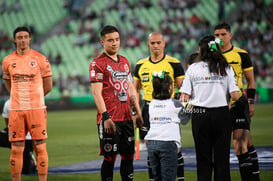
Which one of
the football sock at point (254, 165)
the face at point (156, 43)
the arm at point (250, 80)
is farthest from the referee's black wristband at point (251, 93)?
the face at point (156, 43)

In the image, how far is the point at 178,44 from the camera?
33.0 m

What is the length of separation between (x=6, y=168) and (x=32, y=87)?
3754mm

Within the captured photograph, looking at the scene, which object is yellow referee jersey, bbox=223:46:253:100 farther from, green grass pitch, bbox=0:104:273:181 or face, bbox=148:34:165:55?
green grass pitch, bbox=0:104:273:181

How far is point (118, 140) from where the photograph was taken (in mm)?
6949

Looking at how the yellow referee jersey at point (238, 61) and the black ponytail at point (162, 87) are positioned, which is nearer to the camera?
the black ponytail at point (162, 87)

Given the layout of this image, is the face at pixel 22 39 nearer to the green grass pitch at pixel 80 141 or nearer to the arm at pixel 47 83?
the arm at pixel 47 83

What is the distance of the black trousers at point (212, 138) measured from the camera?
6.43 meters

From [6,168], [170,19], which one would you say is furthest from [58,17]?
[6,168]

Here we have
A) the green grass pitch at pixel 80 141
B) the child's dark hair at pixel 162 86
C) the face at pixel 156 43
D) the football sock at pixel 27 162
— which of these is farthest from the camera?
the football sock at pixel 27 162

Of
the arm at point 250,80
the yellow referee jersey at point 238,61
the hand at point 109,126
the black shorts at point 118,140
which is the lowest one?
the black shorts at point 118,140

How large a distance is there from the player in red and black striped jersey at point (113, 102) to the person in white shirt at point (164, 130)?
683mm

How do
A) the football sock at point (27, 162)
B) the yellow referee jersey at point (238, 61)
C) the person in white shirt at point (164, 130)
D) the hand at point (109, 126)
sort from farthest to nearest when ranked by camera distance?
the football sock at point (27, 162) < the yellow referee jersey at point (238, 61) < the hand at point (109, 126) < the person in white shirt at point (164, 130)

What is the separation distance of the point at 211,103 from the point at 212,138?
0.45 meters

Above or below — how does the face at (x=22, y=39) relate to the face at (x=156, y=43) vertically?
above
